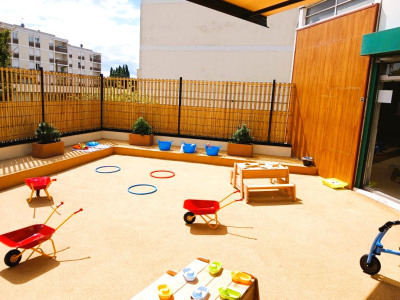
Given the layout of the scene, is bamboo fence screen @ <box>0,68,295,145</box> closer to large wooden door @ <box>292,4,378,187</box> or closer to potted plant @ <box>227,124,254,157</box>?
potted plant @ <box>227,124,254,157</box>

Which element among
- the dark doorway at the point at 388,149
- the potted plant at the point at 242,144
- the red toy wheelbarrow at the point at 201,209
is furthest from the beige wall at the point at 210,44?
the red toy wheelbarrow at the point at 201,209

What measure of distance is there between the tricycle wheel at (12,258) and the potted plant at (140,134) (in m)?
8.03

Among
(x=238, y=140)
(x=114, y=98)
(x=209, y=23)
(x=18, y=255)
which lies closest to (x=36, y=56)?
(x=209, y=23)

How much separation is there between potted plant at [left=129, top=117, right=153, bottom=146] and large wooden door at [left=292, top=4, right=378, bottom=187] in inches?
229

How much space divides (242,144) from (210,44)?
13788mm

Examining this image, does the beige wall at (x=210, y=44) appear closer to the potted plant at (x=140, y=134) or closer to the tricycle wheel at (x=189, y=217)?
the potted plant at (x=140, y=134)

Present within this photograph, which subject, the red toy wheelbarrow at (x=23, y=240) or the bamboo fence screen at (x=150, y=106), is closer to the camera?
the red toy wheelbarrow at (x=23, y=240)

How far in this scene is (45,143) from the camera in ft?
29.4

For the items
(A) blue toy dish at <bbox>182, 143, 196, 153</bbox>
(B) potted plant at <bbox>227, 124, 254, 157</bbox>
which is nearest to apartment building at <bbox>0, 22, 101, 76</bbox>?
(A) blue toy dish at <bbox>182, 143, 196, 153</bbox>

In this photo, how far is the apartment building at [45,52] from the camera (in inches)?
2224

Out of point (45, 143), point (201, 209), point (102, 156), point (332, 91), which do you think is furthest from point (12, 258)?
point (332, 91)

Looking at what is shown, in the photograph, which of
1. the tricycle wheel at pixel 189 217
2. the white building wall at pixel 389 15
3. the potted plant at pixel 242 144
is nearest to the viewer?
the tricycle wheel at pixel 189 217

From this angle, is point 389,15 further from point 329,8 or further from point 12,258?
point 12,258

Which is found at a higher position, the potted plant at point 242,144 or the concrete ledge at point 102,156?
the potted plant at point 242,144
